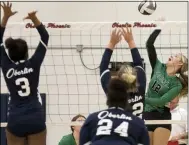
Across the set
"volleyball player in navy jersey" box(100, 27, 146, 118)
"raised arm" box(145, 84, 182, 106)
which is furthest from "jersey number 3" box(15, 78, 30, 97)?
"raised arm" box(145, 84, 182, 106)

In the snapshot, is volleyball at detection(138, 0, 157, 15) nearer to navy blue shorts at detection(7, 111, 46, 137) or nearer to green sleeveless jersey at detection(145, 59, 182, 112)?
green sleeveless jersey at detection(145, 59, 182, 112)

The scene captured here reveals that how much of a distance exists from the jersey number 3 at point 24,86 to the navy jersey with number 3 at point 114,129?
73 centimetres

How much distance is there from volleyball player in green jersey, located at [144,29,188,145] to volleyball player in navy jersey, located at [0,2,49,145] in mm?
1457

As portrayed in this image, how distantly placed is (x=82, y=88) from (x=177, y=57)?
3.90m

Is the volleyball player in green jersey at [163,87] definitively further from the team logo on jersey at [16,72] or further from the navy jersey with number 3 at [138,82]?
the team logo on jersey at [16,72]

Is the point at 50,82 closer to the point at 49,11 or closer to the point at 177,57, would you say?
the point at 49,11

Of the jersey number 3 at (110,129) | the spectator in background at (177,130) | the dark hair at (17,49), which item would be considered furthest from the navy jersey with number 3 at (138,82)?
the spectator in background at (177,130)

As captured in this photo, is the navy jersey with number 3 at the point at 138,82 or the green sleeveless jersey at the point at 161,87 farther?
the green sleeveless jersey at the point at 161,87

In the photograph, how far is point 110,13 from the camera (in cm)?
970

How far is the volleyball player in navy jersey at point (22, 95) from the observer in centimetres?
463

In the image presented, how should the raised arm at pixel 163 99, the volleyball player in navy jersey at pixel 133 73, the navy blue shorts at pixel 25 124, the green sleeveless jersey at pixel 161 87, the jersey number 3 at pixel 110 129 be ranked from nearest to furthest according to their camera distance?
the jersey number 3 at pixel 110 129
the navy blue shorts at pixel 25 124
the volleyball player in navy jersey at pixel 133 73
the raised arm at pixel 163 99
the green sleeveless jersey at pixel 161 87

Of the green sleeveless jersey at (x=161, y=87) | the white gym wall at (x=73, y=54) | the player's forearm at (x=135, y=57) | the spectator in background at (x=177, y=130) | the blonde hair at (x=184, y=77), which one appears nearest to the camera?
the player's forearm at (x=135, y=57)

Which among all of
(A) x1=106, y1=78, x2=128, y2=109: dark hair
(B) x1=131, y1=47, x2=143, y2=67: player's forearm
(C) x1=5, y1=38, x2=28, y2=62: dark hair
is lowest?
(A) x1=106, y1=78, x2=128, y2=109: dark hair

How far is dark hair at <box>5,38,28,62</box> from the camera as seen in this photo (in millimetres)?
4633
